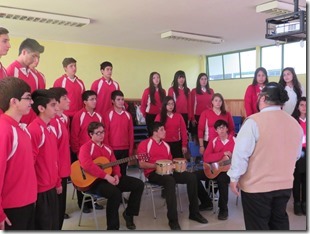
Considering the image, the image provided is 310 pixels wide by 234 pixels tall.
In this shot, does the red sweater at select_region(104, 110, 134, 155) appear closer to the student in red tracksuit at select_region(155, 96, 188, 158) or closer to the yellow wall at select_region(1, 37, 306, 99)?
the student in red tracksuit at select_region(155, 96, 188, 158)

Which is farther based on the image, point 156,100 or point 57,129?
point 156,100

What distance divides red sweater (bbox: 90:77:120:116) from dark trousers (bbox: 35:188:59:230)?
2.19 meters

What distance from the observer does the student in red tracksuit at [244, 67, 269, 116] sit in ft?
15.0

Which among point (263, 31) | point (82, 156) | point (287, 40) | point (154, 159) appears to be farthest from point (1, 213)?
point (263, 31)

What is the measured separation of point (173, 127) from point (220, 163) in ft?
2.95

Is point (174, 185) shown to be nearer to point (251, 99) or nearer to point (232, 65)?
point (251, 99)

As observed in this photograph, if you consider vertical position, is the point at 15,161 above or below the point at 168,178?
above

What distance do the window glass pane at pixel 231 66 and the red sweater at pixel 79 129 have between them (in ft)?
23.0

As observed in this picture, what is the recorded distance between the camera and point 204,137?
4586 mm

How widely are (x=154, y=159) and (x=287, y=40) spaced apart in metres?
1.99

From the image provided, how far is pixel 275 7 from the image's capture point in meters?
4.88

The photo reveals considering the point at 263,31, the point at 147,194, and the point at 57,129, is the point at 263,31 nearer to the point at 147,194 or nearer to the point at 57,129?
the point at 147,194

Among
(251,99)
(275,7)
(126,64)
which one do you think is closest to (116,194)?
(251,99)

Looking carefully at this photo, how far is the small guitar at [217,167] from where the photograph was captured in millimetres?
3887
